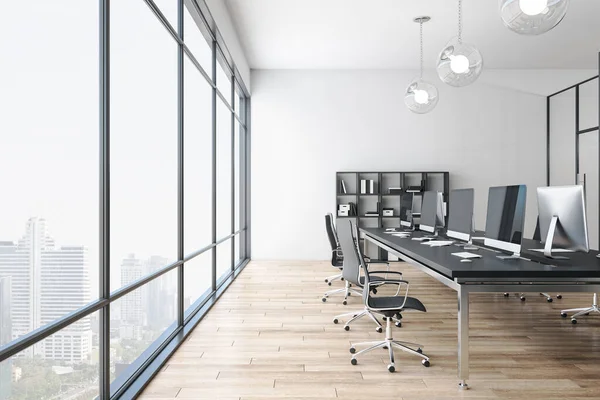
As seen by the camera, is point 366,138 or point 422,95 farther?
point 366,138

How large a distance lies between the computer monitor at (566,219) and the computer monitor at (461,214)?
2.81 ft

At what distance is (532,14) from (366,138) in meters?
6.25

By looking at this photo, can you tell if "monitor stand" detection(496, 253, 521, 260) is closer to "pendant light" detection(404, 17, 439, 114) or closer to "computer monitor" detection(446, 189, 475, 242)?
"computer monitor" detection(446, 189, 475, 242)

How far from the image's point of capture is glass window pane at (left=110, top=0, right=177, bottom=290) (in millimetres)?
3080

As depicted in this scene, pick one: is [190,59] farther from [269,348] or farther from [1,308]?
[1,308]

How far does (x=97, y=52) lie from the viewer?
8.61 ft

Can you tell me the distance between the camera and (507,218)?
3.68 metres

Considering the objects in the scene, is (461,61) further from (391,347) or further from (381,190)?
(381,190)

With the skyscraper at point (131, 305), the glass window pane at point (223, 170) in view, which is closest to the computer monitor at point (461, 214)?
the skyscraper at point (131, 305)

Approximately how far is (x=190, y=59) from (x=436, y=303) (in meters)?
3.79

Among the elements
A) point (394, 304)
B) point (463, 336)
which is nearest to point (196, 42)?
point (394, 304)

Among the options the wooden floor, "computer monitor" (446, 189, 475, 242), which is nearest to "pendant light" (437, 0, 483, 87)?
"computer monitor" (446, 189, 475, 242)

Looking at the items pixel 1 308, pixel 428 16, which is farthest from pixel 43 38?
pixel 428 16

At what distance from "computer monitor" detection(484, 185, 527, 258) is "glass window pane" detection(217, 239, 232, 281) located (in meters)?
3.99
